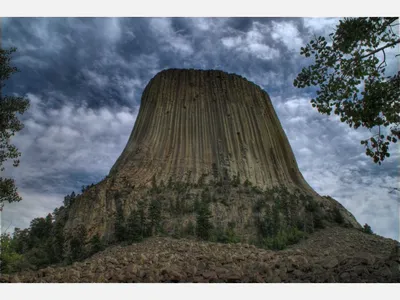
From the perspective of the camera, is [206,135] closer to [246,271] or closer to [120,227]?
[120,227]

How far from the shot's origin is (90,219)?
56.8 feet

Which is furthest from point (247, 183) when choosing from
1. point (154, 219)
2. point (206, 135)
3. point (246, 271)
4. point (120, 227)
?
point (246, 271)

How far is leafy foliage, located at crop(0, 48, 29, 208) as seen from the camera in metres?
8.46

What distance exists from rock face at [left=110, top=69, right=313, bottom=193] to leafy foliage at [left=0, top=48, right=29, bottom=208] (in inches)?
476

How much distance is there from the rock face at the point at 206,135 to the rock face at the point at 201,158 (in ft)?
0.24

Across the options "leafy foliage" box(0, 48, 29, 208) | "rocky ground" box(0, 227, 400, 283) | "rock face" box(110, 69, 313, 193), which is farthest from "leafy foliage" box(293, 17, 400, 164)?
"rock face" box(110, 69, 313, 193)

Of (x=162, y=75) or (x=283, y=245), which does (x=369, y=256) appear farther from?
(x=162, y=75)

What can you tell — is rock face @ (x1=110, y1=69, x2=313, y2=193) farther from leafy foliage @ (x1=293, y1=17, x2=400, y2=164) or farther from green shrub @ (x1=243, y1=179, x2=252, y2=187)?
leafy foliage @ (x1=293, y1=17, x2=400, y2=164)

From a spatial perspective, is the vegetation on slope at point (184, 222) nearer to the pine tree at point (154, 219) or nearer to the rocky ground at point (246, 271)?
the pine tree at point (154, 219)

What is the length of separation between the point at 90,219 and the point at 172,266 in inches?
505

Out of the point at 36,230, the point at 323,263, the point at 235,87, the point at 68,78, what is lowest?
the point at 323,263

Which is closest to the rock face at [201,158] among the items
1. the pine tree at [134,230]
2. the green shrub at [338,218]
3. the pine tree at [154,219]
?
the green shrub at [338,218]

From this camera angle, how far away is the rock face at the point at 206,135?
78.3 feet

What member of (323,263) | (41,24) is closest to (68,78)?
(41,24)
